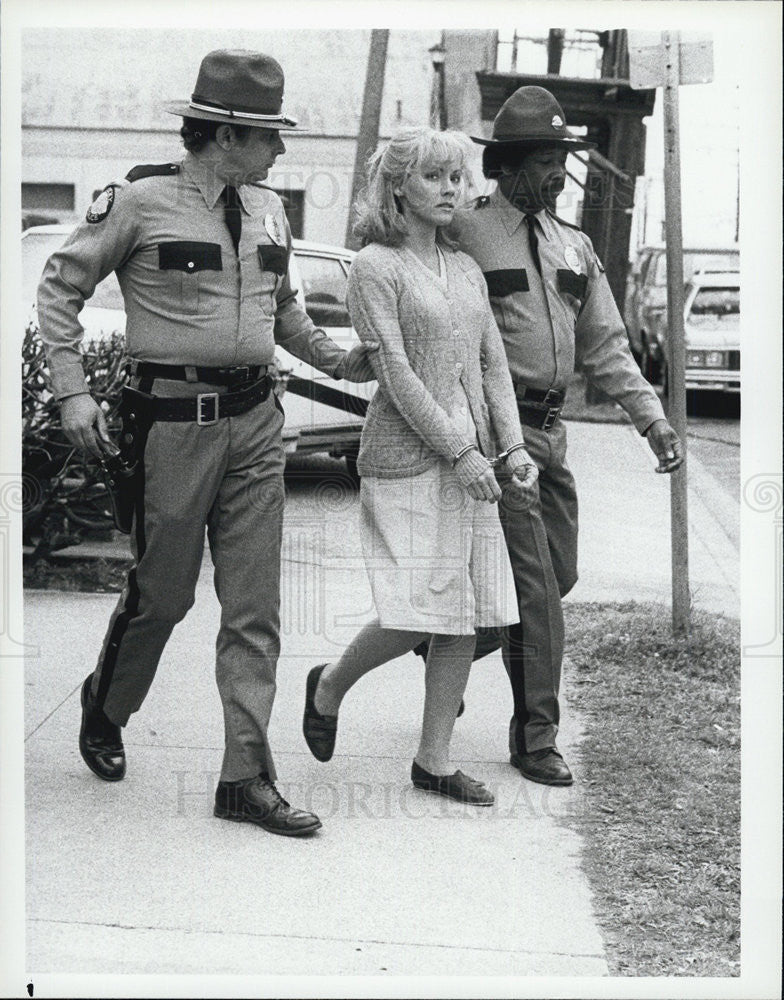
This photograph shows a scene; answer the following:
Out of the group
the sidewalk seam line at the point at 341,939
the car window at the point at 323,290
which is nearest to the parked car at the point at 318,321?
the car window at the point at 323,290

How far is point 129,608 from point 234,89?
4.56 feet

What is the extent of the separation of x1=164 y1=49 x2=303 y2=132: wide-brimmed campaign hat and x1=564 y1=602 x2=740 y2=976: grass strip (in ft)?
6.86

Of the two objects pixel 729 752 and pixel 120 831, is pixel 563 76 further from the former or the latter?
pixel 120 831

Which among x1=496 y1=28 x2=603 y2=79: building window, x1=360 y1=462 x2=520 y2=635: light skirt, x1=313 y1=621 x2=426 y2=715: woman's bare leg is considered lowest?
x1=313 y1=621 x2=426 y2=715: woman's bare leg

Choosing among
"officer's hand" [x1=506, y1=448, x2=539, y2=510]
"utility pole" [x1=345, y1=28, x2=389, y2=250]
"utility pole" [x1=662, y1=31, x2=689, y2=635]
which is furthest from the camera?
"utility pole" [x1=345, y1=28, x2=389, y2=250]

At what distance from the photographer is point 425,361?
4.28m

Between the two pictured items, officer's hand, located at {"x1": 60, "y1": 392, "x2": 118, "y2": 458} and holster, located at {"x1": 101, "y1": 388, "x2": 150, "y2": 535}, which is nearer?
officer's hand, located at {"x1": 60, "y1": 392, "x2": 118, "y2": 458}

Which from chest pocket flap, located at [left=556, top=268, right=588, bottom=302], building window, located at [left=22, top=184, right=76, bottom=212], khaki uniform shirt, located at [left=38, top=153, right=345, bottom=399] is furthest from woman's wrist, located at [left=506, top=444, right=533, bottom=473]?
building window, located at [left=22, top=184, right=76, bottom=212]

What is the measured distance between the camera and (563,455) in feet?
15.5

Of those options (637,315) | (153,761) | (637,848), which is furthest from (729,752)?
(637,315)

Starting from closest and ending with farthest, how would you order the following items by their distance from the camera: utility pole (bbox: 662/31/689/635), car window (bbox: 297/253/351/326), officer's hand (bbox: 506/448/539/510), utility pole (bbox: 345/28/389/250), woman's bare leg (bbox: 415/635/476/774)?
officer's hand (bbox: 506/448/539/510) → woman's bare leg (bbox: 415/635/476/774) → utility pole (bbox: 662/31/689/635) → utility pole (bbox: 345/28/389/250) → car window (bbox: 297/253/351/326)

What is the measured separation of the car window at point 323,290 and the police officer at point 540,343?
316cm

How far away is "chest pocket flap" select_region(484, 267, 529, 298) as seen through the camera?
14.9 feet

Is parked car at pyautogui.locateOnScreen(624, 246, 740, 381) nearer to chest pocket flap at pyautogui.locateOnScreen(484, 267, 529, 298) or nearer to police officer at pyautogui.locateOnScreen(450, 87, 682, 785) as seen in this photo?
police officer at pyautogui.locateOnScreen(450, 87, 682, 785)
